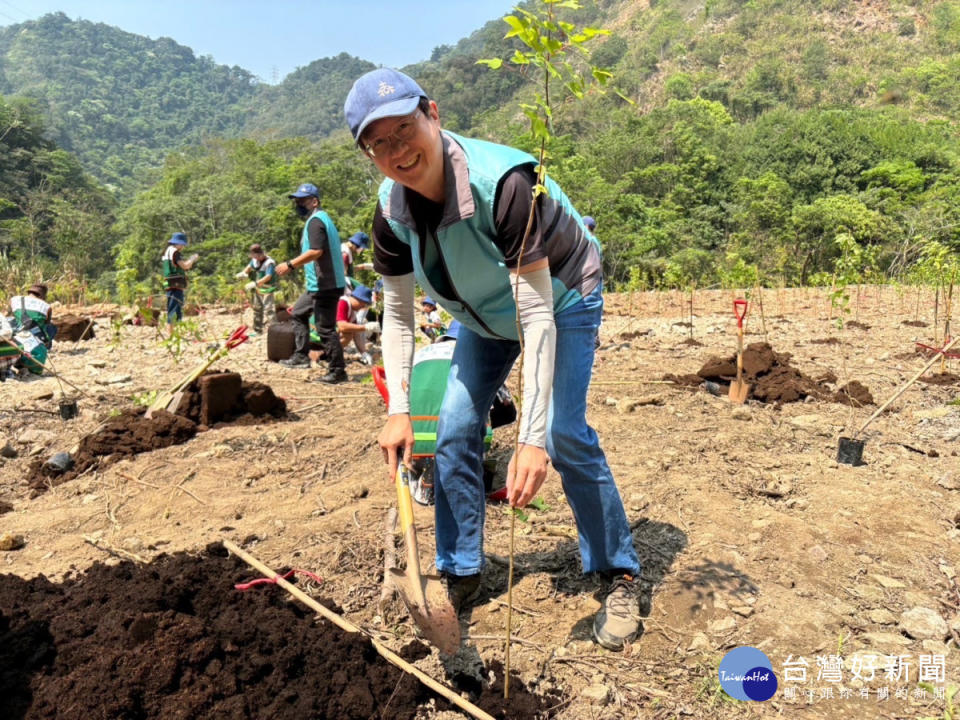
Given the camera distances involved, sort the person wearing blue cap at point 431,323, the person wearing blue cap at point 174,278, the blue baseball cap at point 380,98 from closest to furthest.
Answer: the blue baseball cap at point 380,98 < the person wearing blue cap at point 431,323 < the person wearing blue cap at point 174,278

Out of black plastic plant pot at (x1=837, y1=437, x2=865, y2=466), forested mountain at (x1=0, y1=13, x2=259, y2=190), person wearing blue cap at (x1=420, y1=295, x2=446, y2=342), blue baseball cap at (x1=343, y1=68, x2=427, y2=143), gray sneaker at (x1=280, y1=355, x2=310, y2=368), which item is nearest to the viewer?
blue baseball cap at (x1=343, y1=68, x2=427, y2=143)

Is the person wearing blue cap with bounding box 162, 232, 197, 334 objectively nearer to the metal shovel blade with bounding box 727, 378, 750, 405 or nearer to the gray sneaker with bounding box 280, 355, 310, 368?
the gray sneaker with bounding box 280, 355, 310, 368


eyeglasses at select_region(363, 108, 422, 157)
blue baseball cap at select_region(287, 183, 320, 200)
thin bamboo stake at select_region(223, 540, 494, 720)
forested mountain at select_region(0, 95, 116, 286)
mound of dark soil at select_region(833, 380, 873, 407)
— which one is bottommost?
thin bamboo stake at select_region(223, 540, 494, 720)

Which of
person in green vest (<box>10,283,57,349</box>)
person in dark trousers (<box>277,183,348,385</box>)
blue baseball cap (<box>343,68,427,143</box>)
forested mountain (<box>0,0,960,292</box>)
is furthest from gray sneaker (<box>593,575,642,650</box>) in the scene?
person in green vest (<box>10,283,57,349</box>)

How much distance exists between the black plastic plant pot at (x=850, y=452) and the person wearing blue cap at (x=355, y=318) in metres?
4.36

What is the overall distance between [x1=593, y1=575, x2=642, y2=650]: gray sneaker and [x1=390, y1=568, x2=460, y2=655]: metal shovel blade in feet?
1.66

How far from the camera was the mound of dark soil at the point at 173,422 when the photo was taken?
13.2ft

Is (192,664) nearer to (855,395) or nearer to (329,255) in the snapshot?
(329,255)

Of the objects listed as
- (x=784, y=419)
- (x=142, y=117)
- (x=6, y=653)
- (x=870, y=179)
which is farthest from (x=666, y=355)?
(x=142, y=117)

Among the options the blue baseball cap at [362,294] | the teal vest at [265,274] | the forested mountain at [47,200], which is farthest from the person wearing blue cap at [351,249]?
the forested mountain at [47,200]

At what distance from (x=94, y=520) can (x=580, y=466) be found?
251 cm

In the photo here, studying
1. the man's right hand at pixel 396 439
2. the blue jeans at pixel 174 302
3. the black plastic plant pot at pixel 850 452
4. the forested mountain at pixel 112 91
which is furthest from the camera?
the forested mountain at pixel 112 91

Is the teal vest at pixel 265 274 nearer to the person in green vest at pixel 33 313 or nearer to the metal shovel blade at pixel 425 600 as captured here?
the person in green vest at pixel 33 313

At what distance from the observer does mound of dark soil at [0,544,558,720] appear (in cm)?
178
